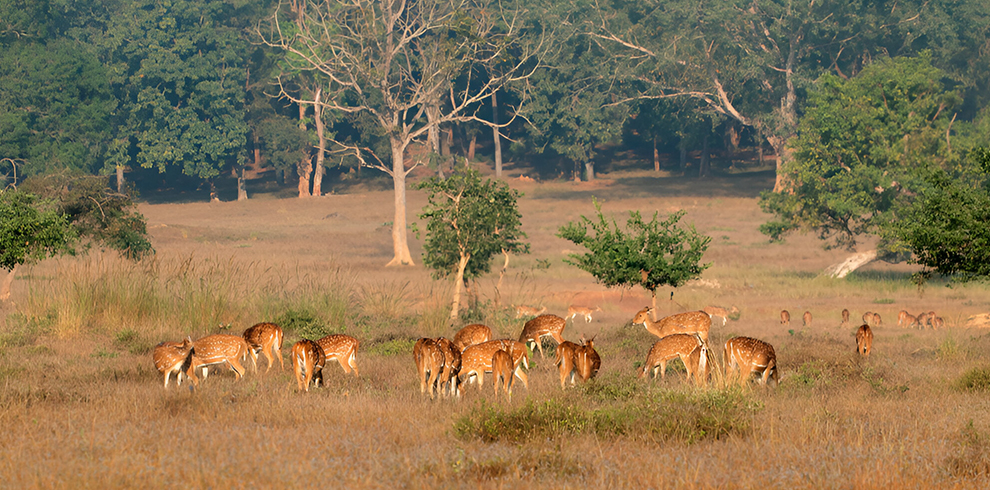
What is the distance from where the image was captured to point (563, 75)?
70750 millimetres

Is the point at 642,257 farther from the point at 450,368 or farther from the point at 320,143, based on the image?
the point at 320,143

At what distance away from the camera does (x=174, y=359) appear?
1122 centimetres

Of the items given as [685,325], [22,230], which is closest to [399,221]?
[22,230]

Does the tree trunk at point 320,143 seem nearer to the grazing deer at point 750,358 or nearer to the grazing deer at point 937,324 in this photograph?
the grazing deer at point 937,324

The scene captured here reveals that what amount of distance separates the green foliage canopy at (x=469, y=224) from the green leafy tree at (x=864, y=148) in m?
17.1

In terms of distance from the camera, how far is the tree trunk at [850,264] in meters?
34.9

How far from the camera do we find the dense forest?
56.9 m

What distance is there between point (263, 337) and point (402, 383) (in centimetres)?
237

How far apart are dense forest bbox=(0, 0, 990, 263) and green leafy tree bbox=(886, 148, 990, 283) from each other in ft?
104

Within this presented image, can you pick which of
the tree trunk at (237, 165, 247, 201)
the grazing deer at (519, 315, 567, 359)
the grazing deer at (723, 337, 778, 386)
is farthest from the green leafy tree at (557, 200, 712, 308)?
the tree trunk at (237, 165, 247, 201)

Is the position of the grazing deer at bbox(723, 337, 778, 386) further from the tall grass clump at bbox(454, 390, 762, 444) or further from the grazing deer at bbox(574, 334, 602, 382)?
the tall grass clump at bbox(454, 390, 762, 444)

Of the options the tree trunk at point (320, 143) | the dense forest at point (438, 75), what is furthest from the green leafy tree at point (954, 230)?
the tree trunk at point (320, 143)

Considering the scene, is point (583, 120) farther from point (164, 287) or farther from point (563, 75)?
point (164, 287)

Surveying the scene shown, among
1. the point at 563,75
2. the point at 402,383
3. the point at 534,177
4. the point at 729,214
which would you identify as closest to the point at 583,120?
the point at 563,75
